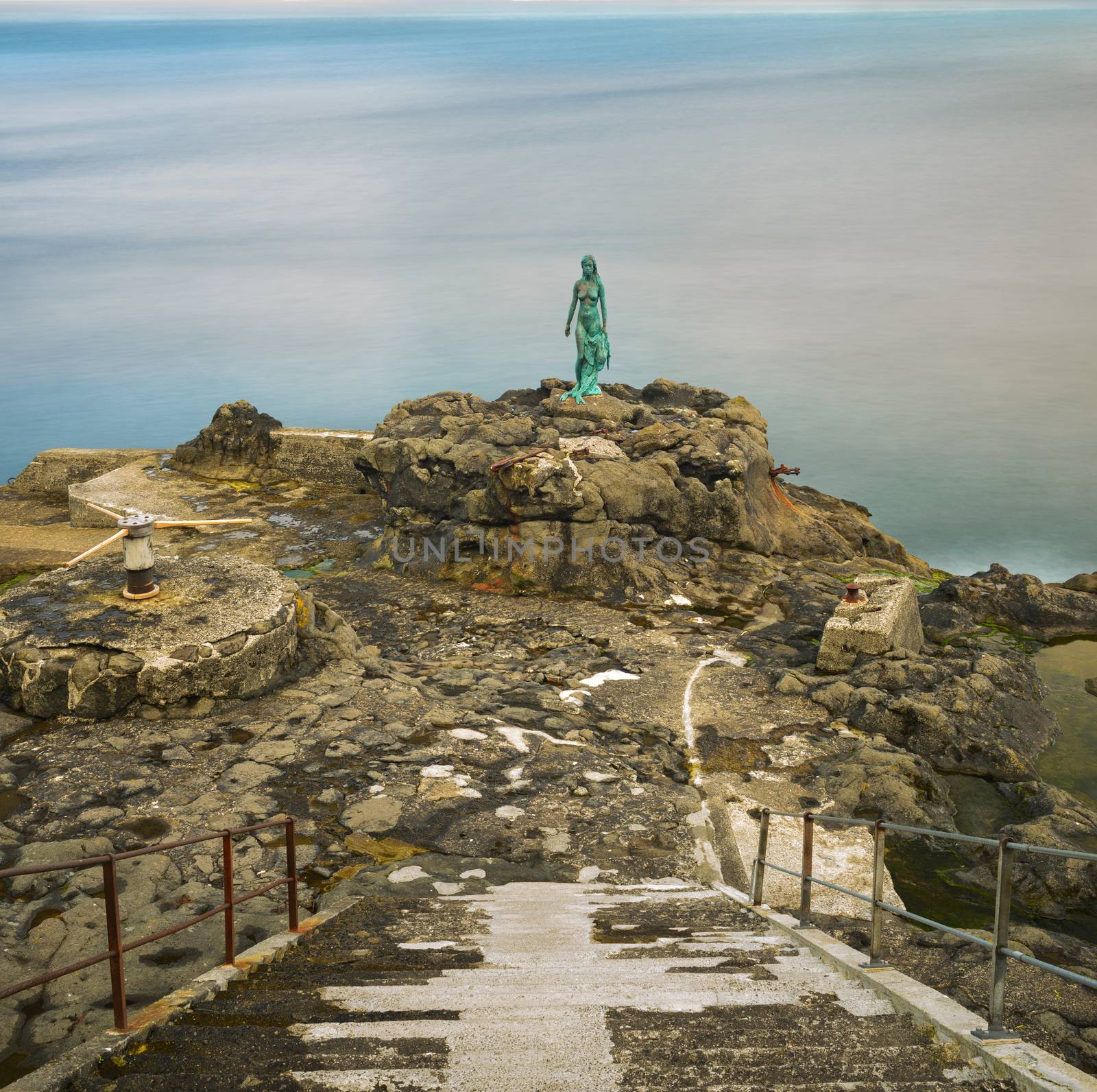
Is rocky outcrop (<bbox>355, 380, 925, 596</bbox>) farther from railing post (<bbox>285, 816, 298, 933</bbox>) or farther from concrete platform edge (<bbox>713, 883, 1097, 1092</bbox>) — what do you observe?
concrete platform edge (<bbox>713, 883, 1097, 1092</bbox>)

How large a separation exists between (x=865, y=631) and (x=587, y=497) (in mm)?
4409

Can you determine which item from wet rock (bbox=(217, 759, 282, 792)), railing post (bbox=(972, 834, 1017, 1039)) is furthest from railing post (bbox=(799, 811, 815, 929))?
wet rock (bbox=(217, 759, 282, 792))

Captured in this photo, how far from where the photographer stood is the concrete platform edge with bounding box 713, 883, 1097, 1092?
3.27 meters

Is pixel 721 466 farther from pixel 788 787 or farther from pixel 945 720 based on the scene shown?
pixel 788 787

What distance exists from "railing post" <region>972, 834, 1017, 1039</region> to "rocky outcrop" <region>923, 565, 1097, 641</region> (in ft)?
35.1

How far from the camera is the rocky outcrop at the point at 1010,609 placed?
14.4 metres

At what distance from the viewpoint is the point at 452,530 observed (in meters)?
15.4

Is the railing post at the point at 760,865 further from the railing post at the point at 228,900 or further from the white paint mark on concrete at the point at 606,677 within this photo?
the white paint mark on concrete at the point at 606,677

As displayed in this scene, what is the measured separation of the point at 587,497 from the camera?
14922 mm

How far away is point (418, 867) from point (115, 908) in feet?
11.4

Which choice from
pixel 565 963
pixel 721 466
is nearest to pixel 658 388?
pixel 721 466

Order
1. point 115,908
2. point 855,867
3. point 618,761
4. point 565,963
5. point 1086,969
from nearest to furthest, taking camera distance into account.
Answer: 1. point 115,908
2. point 565,963
3. point 1086,969
4. point 855,867
5. point 618,761

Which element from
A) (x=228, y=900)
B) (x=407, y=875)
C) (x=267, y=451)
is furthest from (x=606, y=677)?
(x=267, y=451)

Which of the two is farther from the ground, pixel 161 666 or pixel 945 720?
pixel 161 666
